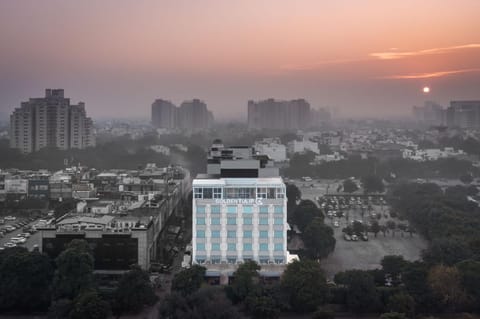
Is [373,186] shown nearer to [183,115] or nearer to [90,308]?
[90,308]

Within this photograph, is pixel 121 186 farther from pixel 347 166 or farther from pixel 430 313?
pixel 347 166

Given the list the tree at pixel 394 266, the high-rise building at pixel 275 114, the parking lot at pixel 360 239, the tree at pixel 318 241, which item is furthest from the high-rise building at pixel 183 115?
the tree at pixel 394 266

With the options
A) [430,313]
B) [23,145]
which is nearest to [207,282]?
[430,313]

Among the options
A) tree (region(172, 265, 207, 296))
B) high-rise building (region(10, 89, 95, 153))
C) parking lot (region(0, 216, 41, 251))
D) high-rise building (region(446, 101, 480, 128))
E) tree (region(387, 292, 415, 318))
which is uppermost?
high-rise building (region(446, 101, 480, 128))

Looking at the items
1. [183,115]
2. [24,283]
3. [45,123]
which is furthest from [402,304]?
[183,115]

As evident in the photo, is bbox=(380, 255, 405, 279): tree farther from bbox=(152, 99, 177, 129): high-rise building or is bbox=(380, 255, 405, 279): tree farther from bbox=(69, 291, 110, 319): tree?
bbox=(152, 99, 177, 129): high-rise building

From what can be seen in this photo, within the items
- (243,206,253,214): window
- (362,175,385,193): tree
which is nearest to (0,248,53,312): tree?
(243,206,253,214): window
